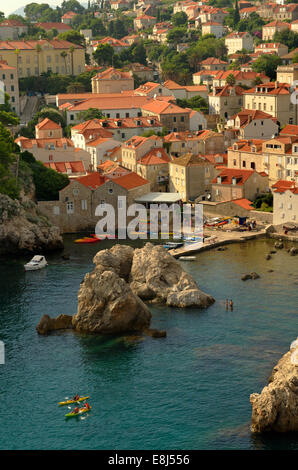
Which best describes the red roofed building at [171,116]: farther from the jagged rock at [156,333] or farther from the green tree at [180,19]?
the green tree at [180,19]

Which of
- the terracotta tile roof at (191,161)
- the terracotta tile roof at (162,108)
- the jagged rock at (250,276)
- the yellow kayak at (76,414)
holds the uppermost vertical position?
the terracotta tile roof at (162,108)

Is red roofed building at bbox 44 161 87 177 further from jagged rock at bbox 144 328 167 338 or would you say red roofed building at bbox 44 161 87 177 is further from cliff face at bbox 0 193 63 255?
jagged rock at bbox 144 328 167 338

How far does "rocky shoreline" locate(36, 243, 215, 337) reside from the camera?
52469 millimetres

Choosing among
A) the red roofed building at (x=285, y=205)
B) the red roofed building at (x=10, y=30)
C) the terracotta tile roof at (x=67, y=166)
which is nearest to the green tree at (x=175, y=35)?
the red roofed building at (x=10, y=30)

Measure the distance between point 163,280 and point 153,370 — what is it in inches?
530

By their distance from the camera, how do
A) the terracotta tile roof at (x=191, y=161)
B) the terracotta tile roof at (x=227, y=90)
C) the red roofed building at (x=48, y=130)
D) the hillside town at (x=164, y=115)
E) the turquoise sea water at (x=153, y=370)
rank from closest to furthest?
the turquoise sea water at (x=153, y=370) → the hillside town at (x=164, y=115) → the terracotta tile roof at (x=191, y=161) → the red roofed building at (x=48, y=130) → the terracotta tile roof at (x=227, y=90)

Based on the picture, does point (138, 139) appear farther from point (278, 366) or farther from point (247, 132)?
point (278, 366)

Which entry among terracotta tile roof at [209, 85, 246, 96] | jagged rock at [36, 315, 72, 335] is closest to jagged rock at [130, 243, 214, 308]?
jagged rock at [36, 315, 72, 335]

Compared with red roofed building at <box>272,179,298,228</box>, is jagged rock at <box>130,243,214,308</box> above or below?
below

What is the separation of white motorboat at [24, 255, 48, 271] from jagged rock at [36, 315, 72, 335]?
1336cm

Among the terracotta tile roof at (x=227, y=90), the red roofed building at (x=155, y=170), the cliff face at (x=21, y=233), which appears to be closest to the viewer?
the cliff face at (x=21, y=233)

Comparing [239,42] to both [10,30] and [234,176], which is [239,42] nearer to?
[10,30]

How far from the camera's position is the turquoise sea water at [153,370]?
3931 centimetres

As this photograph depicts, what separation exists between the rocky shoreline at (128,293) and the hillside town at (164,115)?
64.5 ft
